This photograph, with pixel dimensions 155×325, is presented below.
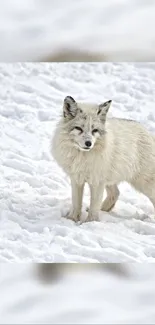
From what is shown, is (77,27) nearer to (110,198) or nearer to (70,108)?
(70,108)

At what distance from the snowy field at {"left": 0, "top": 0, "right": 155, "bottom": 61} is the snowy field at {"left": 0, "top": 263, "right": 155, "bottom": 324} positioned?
10.1 inches

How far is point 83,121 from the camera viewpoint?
71.4 inches

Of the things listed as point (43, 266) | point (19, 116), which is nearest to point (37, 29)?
point (43, 266)

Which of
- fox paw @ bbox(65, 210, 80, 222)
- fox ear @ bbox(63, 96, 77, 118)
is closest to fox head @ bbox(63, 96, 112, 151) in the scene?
fox ear @ bbox(63, 96, 77, 118)

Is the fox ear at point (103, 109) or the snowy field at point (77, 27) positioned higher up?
the snowy field at point (77, 27)

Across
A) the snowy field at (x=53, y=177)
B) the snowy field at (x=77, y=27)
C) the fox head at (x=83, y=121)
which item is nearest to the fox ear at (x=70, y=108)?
the fox head at (x=83, y=121)

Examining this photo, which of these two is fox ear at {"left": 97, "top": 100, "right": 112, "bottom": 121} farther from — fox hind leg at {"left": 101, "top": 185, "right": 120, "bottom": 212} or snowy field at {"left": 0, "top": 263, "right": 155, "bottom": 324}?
snowy field at {"left": 0, "top": 263, "right": 155, "bottom": 324}

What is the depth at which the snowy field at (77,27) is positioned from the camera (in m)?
0.66

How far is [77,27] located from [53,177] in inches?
62.4

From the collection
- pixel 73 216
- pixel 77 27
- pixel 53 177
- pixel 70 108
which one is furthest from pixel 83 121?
pixel 77 27

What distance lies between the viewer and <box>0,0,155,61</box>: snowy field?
66cm

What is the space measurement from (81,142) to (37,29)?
113 cm

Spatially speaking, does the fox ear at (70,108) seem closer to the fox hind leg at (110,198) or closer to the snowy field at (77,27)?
the fox hind leg at (110,198)

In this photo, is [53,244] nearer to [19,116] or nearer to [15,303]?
[15,303]
